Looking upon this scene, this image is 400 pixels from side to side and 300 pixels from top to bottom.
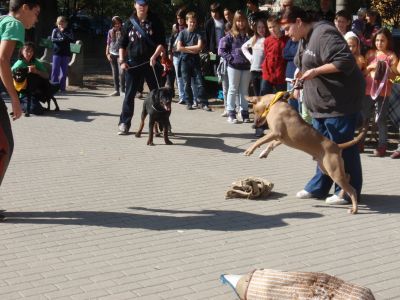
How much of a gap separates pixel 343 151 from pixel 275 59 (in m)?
3.89

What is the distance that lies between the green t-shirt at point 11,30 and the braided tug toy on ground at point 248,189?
2.63 m

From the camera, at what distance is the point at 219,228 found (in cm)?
614

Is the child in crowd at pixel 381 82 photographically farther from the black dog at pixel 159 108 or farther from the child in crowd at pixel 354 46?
the black dog at pixel 159 108

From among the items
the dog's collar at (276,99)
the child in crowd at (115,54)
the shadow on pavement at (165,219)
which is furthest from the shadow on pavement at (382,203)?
the child in crowd at (115,54)

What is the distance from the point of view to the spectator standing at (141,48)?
1032 cm

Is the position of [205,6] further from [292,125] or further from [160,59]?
[292,125]

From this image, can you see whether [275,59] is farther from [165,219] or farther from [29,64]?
[29,64]

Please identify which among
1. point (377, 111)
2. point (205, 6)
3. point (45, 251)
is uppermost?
point (205, 6)

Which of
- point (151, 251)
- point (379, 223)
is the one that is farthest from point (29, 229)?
point (379, 223)

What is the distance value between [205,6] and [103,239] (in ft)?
55.1

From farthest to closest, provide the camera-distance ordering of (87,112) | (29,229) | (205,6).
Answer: (205,6) → (87,112) → (29,229)

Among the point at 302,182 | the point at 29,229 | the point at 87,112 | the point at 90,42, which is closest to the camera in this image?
the point at 29,229

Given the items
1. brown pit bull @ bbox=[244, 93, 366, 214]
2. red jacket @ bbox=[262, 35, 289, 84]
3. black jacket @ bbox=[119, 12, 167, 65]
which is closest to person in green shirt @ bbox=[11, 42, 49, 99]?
black jacket @ bbox=[119, 12, 167, 65]

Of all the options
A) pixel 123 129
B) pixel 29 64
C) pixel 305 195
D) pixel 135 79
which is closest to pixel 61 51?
pixel 29 64
